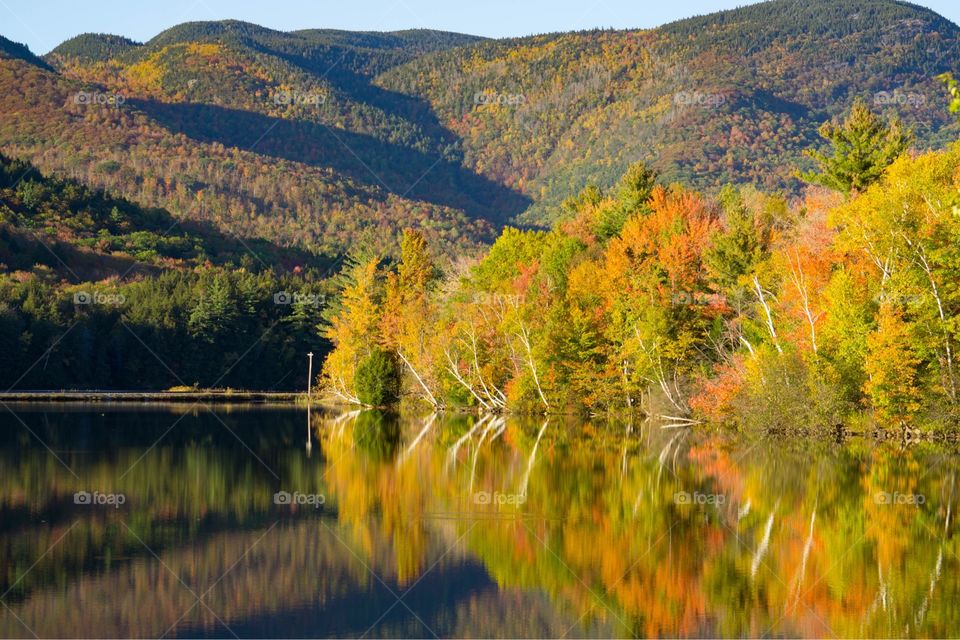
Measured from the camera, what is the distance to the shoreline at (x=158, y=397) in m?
84.5

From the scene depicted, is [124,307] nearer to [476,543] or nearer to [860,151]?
[860,151]

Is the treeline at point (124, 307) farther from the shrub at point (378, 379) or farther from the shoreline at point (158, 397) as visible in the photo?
the shrub at point (378, 379)

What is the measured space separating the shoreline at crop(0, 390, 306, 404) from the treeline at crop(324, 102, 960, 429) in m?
9.89

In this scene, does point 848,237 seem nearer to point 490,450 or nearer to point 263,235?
point 490,450

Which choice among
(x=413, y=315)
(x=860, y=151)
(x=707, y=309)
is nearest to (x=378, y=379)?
(x=413, y=315)

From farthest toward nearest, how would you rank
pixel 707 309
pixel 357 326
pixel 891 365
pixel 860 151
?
1. pixel 357 326
2. pixel 707 309
3. pixel 860 151
4. pixel 891 365

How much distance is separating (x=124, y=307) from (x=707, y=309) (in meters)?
64.5

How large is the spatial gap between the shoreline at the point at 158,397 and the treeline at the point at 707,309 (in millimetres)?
9895

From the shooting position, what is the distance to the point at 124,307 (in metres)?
106

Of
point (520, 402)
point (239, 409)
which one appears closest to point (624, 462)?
point (520, 402)

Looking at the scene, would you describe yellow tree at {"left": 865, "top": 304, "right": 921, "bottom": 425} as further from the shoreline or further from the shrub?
the shoreline

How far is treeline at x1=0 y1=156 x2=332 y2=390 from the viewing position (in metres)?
97.7

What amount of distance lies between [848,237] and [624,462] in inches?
588

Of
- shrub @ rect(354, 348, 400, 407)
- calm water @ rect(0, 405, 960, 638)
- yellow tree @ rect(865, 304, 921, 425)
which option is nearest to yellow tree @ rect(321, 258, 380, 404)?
shrub @ rect(354, 348, 400, 407)
